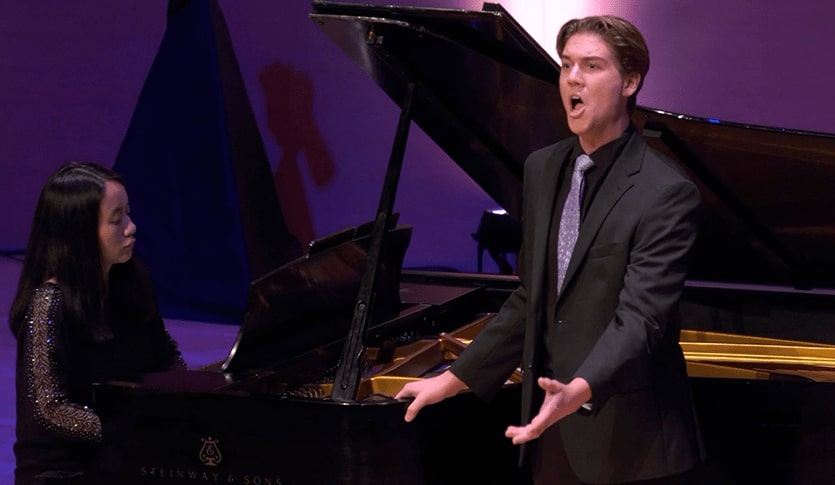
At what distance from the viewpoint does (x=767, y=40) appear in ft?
18.4

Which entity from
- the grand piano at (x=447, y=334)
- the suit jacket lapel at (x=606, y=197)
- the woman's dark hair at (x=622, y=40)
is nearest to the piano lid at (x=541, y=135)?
the grand piano at (x=447, y=334)

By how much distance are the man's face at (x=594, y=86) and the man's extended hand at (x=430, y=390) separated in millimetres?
492

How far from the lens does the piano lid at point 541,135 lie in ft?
7.61

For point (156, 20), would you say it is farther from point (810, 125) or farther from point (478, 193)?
point (810, 125)

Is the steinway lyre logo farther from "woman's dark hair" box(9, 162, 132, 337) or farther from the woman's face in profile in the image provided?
the woman's face in profile

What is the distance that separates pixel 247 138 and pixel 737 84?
270cm

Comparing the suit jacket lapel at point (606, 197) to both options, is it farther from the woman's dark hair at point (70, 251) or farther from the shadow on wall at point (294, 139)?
the shadow on wall at point (294, 139)

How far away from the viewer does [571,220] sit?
171 centimetres

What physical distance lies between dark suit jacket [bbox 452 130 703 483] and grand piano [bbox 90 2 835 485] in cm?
56

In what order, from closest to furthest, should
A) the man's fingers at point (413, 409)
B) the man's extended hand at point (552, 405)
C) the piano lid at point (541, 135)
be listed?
the man's extended hand at point (552, 405) < the man's fingers at point (413, 409) < the piano lid at point (541, 135)

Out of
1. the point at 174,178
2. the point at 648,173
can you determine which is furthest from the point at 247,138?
the point at 648,173

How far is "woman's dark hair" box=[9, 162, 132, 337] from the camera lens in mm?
2445

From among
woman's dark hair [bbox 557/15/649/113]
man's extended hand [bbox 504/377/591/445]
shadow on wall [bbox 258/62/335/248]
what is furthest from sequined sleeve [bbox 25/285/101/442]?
shadow on wall [bbox 258/62/335/248]

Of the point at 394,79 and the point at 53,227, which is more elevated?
the point at 394,79
